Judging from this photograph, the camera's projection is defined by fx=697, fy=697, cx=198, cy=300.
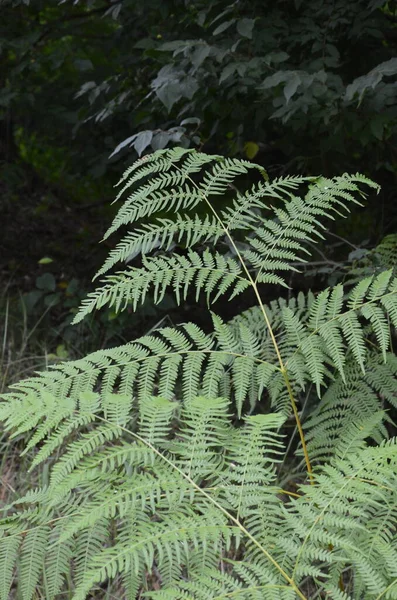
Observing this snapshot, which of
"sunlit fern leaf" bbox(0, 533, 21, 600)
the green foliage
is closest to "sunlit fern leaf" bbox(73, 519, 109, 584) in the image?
the green foliage

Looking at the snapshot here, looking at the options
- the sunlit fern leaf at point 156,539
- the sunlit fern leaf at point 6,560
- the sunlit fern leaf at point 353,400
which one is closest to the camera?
the sunlit fern leaf at point 156,539

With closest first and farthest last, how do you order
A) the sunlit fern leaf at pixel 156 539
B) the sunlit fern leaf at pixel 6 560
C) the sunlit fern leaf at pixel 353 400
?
the sunlit fern leaf at pixel 156 539 < the sunlit fern leaf at pixel 6 560 < the sunlit fern leaf at pixel 353 400

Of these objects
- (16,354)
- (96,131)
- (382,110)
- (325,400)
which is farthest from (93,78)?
(325,400)

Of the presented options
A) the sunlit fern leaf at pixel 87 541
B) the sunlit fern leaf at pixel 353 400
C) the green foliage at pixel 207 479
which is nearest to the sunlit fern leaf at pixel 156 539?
the green foliage at pixel 207 479

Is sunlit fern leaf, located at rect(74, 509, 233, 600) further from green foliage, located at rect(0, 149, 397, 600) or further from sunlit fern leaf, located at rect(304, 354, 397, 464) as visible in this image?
sunlit fern leaf, located at rect(304, 354, 397, 464)

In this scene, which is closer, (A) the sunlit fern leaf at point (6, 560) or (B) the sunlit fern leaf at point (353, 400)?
(A) the sunlit fern leaf at point (6, 560)

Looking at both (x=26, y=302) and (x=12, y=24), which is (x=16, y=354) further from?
(x=12, y=24)

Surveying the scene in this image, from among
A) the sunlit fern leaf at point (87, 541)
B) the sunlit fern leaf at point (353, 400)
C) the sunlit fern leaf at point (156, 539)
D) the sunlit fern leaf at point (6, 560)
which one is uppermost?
the sunlit fern leaf at point (156, 539)

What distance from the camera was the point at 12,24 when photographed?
126 inches

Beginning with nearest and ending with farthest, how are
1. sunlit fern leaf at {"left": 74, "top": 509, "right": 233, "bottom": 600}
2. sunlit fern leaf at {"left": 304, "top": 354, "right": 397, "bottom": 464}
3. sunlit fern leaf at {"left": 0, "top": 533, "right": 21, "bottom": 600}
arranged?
Result: sunlit fern leaf at {"left": 74, "top": 509, "right": 233, "bottom": 600} < sunlit fern leaf at {"left": 0, "top": 533, "right": 21, "bottom": 600} < sunlit fern leaf at {"left": 304, "top": 354, "right": 397, "bottom": 464}

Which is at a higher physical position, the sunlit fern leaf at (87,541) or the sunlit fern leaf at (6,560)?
the sunlit fern leaf at (6,560)

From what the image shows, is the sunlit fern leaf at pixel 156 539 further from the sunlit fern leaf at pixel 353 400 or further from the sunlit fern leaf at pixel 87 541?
the sunlit fern leaf at pixel 353 400

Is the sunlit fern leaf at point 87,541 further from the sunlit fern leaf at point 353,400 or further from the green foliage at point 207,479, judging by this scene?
the sunlit fern leaf at point 353,400

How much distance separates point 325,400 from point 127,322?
1625 mm
